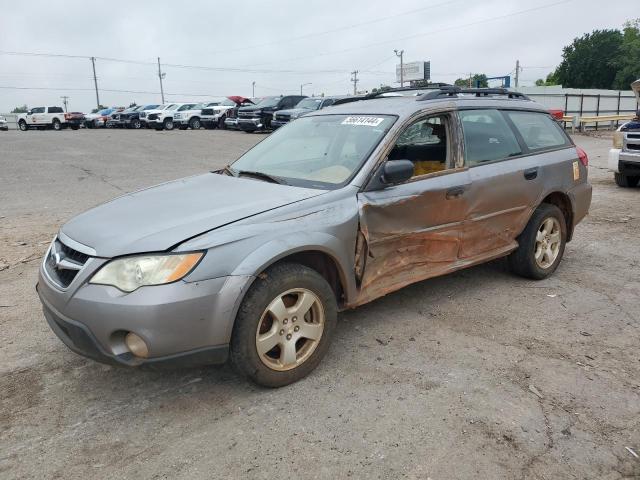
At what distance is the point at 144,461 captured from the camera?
2.52 metres

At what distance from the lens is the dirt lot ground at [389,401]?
98.9 inches

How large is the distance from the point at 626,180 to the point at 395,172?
8.93 m

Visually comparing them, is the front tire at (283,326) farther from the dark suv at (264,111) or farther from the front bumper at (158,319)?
the dark suv at (264,111)

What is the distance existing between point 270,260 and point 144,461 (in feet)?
3.84

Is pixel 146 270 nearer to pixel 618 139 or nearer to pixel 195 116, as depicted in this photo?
pixel 618 139

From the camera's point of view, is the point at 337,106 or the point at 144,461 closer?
the point at 144,461

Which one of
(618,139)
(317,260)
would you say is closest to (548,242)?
(317,260)

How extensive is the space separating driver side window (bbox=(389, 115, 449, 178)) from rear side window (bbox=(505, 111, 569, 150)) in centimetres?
98

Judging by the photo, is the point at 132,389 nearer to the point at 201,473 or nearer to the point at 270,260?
the point at 201,473

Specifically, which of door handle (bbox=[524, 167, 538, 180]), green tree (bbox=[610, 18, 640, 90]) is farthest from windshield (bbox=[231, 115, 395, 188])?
green tree (bbox=[610, 18, 640, 90])

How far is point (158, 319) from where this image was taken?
2643 mm

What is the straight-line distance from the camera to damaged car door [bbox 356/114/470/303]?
11.6 ft

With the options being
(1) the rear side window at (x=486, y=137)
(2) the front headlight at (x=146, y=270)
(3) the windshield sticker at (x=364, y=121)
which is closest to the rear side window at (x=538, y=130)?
(1) the rear side window at (x=486, y=137)

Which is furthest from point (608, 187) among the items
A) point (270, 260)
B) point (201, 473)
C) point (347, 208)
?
point (201, 473)
